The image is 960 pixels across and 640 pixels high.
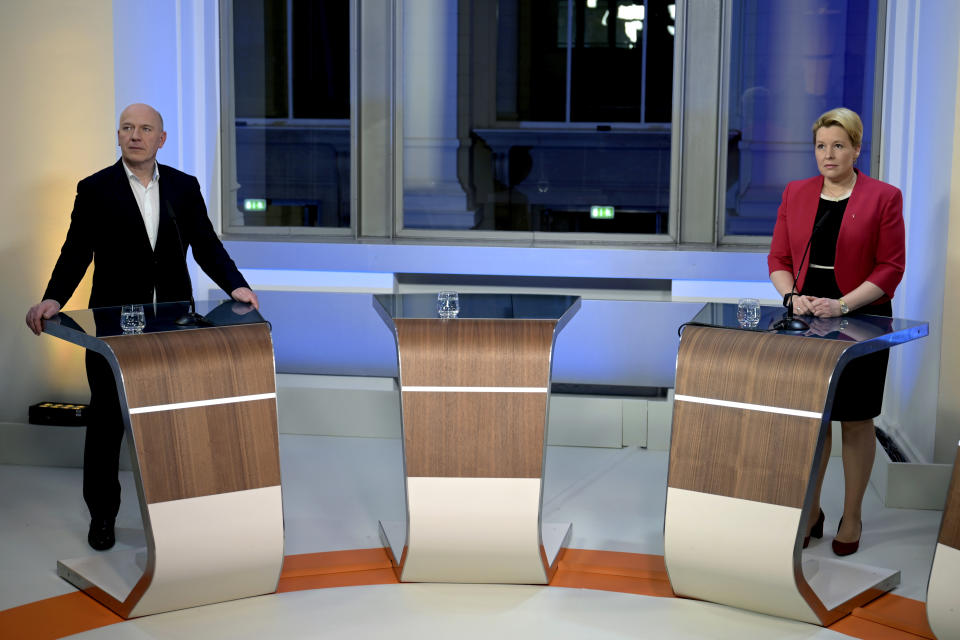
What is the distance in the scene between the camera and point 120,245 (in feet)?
11.1

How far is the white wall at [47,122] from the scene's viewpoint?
4254 millimetres

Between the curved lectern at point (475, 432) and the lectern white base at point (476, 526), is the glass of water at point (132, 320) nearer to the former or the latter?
the curved lectern at point (475, 432)

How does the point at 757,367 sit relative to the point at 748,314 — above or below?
below

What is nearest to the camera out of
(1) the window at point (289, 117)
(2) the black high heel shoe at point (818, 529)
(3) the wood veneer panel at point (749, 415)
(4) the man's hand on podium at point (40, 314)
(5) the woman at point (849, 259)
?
(3) the wood veneer panel at point (749, 415)

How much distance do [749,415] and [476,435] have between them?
0.81 metres

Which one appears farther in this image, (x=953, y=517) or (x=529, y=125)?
(x=529, y=125)

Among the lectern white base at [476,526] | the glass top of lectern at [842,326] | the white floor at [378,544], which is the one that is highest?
the glass top of lectern at [842,326]

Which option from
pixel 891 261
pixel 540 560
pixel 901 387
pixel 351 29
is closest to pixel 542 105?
pixel 351 29

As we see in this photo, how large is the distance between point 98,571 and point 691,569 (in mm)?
1838

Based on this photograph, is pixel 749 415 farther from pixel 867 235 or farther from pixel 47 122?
pixel 47 122

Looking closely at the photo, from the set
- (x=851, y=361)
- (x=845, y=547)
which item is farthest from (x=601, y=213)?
(x=845, y=547)

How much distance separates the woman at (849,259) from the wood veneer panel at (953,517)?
0.50 m

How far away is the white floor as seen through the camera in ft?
9.29

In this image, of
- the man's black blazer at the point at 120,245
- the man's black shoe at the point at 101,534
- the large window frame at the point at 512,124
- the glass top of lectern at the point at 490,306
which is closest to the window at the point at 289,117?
the large window frame at the point at 512,124
